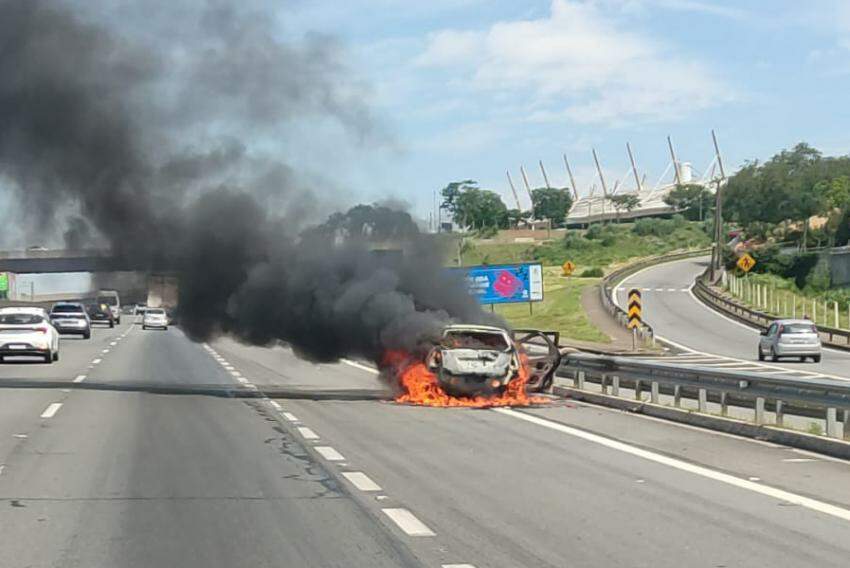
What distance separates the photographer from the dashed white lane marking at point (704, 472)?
10.1m

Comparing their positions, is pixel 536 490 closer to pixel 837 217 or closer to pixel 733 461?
pixel 733 461

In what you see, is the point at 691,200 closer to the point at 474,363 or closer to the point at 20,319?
the point at 20,319

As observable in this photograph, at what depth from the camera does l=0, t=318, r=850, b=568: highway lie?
819 centimetres

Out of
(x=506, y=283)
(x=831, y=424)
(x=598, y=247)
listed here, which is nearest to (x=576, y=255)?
(x=598, y=247)

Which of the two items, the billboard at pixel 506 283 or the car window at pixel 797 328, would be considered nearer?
the car window at pixel 797 328

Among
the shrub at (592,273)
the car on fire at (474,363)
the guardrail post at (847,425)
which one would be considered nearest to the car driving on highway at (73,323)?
the car on fire at (474,363)

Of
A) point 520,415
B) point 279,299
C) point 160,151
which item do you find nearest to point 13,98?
point 160,151

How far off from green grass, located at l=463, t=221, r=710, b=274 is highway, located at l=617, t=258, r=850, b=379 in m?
14.8

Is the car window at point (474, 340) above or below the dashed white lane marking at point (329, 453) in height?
above

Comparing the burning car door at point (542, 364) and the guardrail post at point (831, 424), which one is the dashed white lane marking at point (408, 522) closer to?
the guardrail post at point (831, 424)

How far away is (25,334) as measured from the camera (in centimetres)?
3319

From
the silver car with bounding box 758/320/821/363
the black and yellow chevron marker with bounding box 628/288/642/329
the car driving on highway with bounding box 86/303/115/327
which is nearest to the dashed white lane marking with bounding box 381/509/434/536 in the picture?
the silver car with bounding box 758/320/821/363

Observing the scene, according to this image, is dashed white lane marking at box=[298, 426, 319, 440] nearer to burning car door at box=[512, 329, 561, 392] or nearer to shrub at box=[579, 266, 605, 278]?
burning car door at box=[512, 329, 561, 392]

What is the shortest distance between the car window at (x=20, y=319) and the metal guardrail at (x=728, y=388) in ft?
54.4
